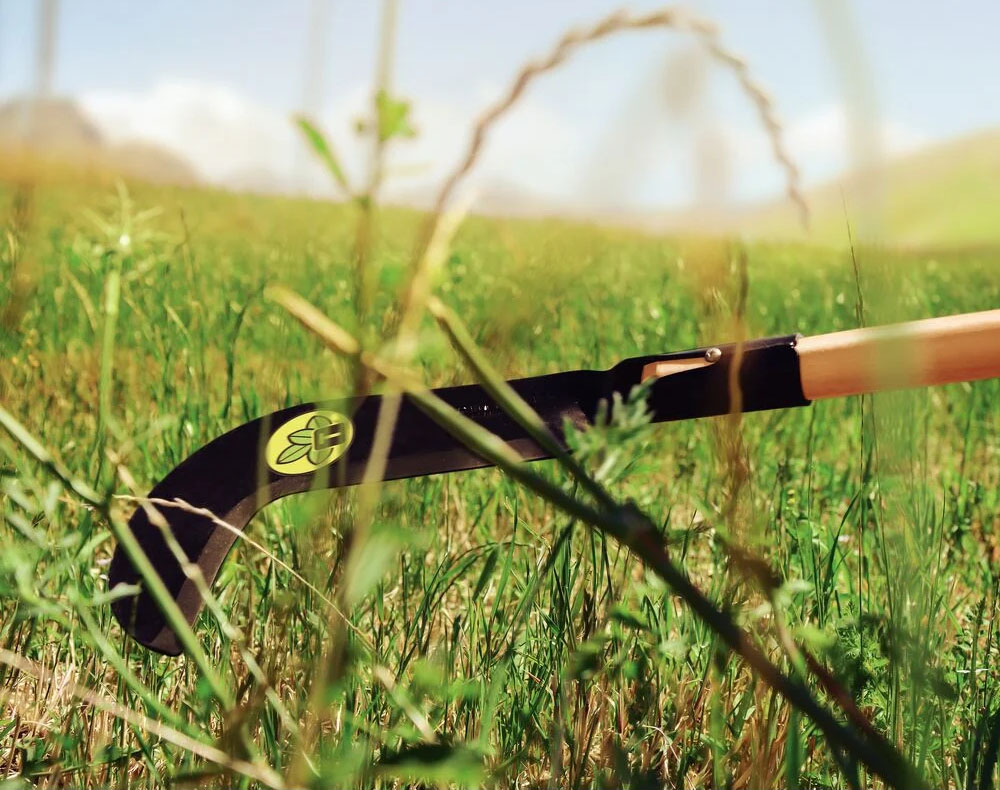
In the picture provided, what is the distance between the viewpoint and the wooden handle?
4.04 feet

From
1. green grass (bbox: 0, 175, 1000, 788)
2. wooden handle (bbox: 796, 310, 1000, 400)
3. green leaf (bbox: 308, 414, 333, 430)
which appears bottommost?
green grass (bbox: 0, 175, 1000, 788)

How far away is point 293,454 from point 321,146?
897mm

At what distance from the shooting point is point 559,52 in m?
0.56

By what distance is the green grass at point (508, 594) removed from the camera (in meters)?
Answer: 0.66

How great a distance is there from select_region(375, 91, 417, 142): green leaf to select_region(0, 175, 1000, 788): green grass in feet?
0.25

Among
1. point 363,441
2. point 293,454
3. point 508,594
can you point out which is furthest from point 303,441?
point 508,594

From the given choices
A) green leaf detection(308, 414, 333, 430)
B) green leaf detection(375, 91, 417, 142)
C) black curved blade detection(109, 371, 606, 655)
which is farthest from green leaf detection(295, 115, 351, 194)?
green leaf detection(308, 414, 333, 430)

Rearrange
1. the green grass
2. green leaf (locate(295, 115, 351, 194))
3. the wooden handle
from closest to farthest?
green leaf (locate(295, 115, 351, 194)), the green grass, the wooden handle

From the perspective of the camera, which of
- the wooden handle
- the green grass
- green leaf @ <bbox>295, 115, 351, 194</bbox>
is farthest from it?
the wooden handle

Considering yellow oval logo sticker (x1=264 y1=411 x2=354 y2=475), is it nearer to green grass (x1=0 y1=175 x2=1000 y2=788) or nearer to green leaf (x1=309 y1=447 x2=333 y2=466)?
green leaf (x1=309 y1=447 x2=333 y2=466)

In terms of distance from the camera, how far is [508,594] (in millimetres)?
1988

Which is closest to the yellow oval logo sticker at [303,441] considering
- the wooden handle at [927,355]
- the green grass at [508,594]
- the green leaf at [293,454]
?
the green leaf at [293,454]

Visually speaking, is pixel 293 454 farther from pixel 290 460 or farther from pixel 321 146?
pixel 321 146

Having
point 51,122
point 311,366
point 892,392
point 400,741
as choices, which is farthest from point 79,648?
point 892,392
